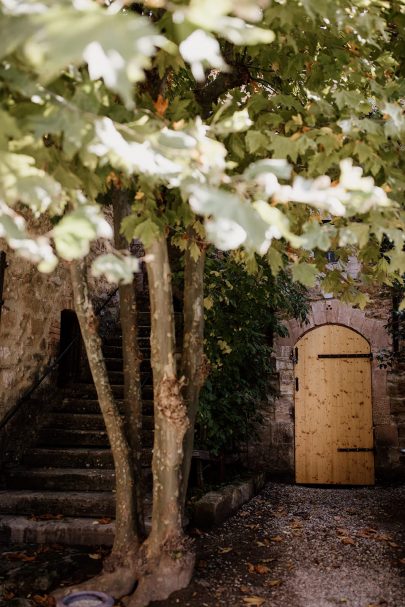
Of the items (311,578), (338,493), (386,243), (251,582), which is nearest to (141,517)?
(251,582)

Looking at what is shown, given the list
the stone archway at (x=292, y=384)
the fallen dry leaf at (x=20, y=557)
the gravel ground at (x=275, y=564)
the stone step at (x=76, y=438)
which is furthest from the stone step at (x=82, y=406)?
the stone archway at (x=292, y=384)

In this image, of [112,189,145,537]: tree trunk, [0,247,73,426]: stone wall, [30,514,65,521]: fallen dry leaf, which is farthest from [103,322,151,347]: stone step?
[112,189,145,537]: tree trunk

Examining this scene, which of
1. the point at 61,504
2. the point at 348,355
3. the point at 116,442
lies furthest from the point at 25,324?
the point at 348,355

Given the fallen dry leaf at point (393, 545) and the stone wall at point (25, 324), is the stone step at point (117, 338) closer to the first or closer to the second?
the stone wall at point (25, 324)

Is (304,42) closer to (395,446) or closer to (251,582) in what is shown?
(251,582)

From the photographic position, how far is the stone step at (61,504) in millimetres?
4613

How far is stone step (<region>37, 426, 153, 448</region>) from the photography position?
5578mm

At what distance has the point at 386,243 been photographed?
6.86 metres

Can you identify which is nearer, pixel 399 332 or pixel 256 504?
pixel 256 504

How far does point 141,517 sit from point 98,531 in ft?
2.97

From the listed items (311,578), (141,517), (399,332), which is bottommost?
(311,578)

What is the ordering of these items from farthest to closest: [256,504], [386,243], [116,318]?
[116,318] < [386,243] < [256,504]

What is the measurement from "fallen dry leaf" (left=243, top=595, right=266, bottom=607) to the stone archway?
423 cm

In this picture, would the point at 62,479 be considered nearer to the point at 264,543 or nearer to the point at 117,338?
the point at 264,543
